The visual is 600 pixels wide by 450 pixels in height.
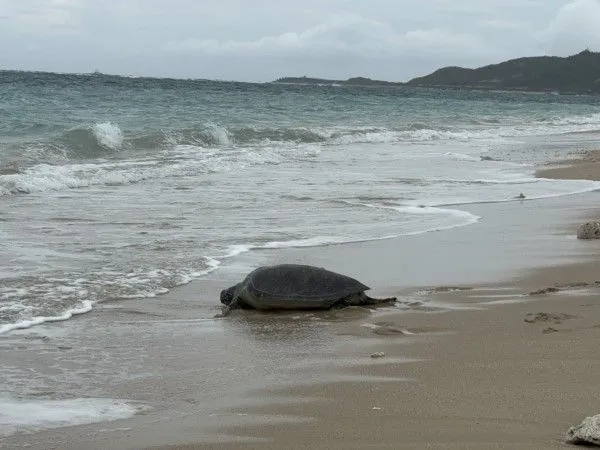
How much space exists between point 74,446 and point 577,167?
55.3 feet

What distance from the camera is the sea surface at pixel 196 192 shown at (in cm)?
763

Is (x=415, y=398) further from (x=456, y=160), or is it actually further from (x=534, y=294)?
(x=456, y=160)

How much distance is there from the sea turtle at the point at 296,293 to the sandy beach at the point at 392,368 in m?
0.12

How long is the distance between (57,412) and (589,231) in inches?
264

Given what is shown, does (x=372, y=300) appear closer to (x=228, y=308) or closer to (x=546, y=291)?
(x=228, y=308)

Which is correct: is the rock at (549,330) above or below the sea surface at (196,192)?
above

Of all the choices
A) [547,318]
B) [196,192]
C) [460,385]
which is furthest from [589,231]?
[196,192]

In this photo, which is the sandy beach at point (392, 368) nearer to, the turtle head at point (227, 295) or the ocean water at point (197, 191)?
the turtle head at point (227, 295)

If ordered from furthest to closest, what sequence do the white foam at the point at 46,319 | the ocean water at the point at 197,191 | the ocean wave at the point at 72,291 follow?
1. the ocean water at the point at 197,191
2. the ocean wave at the point at 72,291
3. the white foam at the point at 46,319

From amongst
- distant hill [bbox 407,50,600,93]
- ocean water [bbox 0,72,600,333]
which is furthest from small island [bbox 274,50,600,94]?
ocean water [bbox 0,72,600,333]

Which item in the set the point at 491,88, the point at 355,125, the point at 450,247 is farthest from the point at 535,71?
the point at 450,247

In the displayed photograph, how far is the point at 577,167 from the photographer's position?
Answer: 1928 centimetres

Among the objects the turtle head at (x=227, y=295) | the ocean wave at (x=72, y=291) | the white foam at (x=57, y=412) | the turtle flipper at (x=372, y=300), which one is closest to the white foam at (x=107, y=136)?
the ocean wave at (x=72, y=291)

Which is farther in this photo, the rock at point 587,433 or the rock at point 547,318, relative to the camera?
the rock at point 547,318
